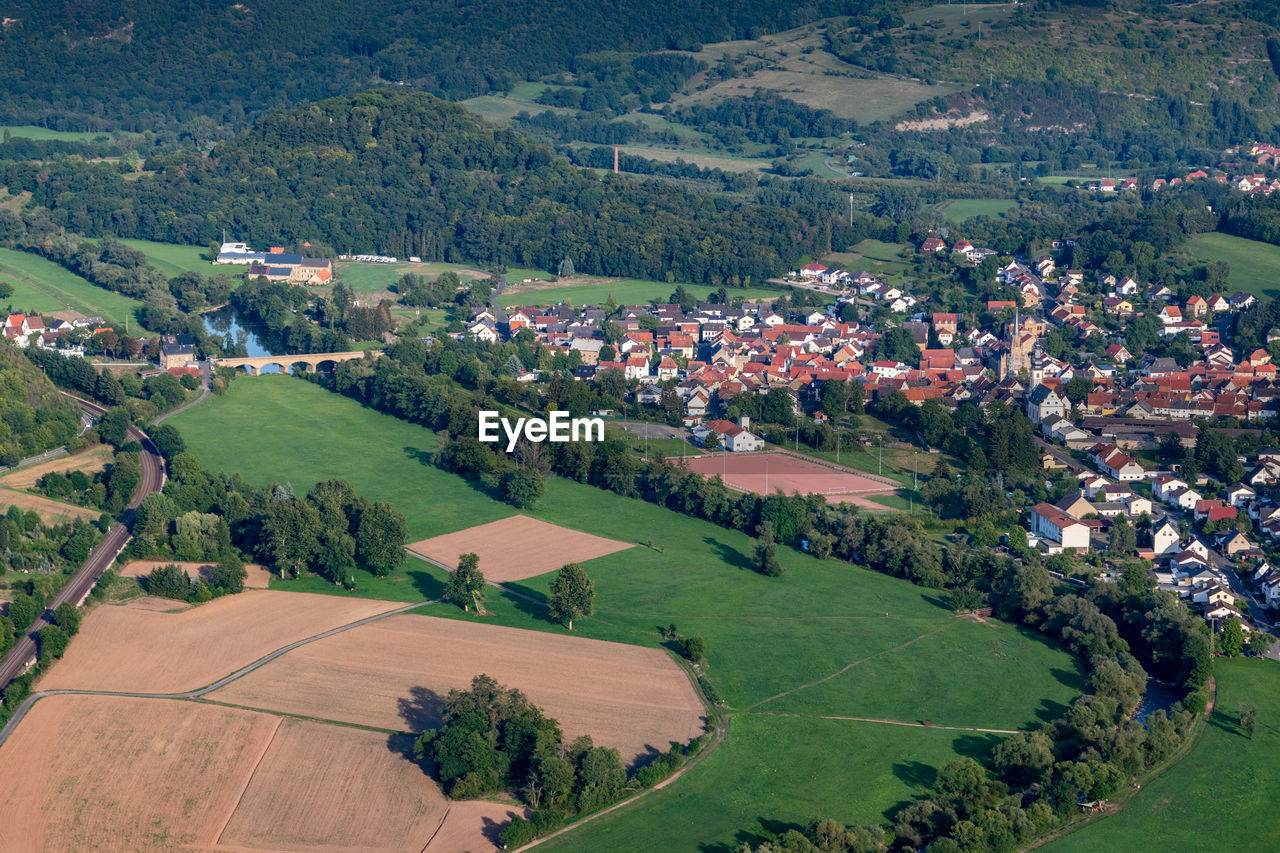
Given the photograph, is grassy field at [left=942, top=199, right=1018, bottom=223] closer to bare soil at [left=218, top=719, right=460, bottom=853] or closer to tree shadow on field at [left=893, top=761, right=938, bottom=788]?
tree shadow on field at [left=893, top=761, right=938, bottom=788]

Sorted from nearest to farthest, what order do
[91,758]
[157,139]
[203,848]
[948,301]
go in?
[203,848]
[91,758]
[948,301]
[157,139]

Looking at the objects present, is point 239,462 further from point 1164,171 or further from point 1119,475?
point 1164,171

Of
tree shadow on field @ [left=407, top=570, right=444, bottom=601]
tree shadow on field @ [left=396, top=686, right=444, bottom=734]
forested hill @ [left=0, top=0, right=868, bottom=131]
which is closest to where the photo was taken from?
tree shadow on field @ [left=396, top=686, right=444, bottom=734]

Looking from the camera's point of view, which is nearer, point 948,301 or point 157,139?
point 948,301

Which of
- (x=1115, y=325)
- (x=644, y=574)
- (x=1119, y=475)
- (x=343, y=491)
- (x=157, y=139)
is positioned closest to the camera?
(x=644, y=574)

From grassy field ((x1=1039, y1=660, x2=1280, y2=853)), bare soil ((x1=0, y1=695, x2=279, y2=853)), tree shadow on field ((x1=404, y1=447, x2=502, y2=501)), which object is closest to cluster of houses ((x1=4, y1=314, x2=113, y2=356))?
tree shadow on field ((x1=404, y1=447, x2=502, y2=501))

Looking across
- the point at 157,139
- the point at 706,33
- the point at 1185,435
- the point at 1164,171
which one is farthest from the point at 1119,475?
the point at 706,33

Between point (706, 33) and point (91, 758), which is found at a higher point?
point (706, 33)

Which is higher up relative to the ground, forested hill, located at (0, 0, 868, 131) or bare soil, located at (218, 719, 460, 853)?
forested hill, located at (0, 0, 868, 131)

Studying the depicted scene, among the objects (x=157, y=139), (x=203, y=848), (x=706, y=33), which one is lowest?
(x=203, y=848)
